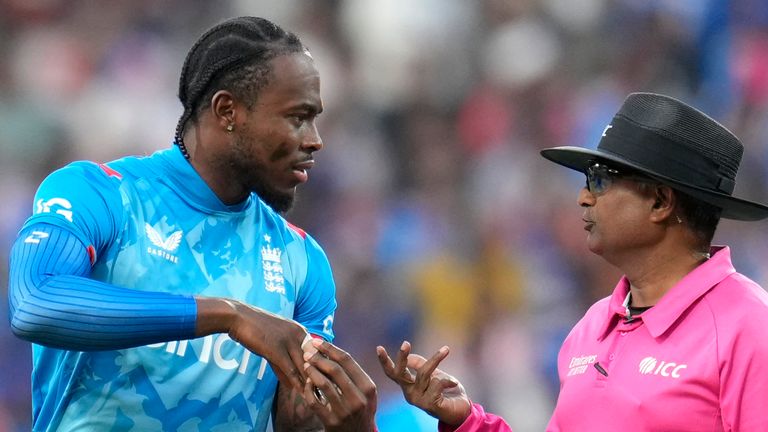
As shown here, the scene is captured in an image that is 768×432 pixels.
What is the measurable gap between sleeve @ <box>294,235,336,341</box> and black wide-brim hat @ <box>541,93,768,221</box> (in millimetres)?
1048

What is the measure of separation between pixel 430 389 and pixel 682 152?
1141 mm

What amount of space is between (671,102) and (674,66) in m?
6.91

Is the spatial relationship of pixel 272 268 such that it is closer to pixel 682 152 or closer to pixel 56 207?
pixel 56 207

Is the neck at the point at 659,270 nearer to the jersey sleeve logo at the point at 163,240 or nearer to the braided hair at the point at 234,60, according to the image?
the braided hair at the point at 234,60

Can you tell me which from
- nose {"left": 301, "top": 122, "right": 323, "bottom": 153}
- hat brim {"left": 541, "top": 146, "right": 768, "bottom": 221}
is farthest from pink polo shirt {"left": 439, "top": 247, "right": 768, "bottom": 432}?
nose {"left": 301, "top": 122, "right": 323, "bottom": 153}

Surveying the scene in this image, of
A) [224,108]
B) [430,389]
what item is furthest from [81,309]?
[430,389]

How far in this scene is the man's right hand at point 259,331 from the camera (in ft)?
11.5

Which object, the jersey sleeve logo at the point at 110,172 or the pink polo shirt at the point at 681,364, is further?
the jersey sleeve logo at the point at 110,172

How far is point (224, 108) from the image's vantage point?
4.16 m

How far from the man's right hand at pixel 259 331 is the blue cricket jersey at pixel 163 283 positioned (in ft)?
0.63

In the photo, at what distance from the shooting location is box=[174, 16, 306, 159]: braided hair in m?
4.12

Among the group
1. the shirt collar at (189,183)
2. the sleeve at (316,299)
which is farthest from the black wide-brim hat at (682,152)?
the shirt collar at (189,183)

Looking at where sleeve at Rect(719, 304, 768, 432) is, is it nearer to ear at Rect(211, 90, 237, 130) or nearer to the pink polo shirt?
the pink polo shirt

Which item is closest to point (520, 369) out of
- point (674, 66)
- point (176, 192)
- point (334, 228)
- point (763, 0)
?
point (334, 228)
